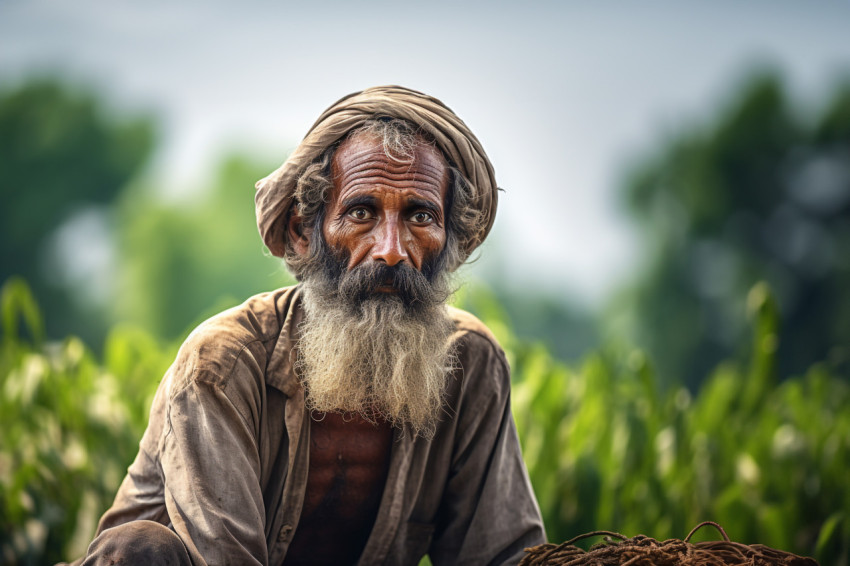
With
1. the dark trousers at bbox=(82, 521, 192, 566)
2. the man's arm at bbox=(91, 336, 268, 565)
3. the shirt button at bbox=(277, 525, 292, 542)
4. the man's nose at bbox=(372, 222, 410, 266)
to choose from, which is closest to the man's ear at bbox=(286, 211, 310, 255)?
the man's nose at bbox=(372, 222, 410, 266)

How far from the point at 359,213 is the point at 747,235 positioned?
49.6 ft

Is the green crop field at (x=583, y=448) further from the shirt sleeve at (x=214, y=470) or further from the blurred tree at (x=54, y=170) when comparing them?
the blurred tree at (x=54, y=170)

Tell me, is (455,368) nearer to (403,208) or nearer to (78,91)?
(403,208)

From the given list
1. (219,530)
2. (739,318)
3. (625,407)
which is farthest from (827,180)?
(219,530)

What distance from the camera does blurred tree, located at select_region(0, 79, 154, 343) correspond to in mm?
24125

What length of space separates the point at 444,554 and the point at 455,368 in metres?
0.59

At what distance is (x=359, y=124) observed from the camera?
265cm

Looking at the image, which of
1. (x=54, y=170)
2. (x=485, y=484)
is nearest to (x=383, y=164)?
(x=485, y=484)

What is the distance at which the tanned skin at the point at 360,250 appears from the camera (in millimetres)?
2537

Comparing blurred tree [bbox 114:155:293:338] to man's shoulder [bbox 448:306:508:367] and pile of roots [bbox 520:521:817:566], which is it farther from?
pile of roots [bbox 520:521:817:566]

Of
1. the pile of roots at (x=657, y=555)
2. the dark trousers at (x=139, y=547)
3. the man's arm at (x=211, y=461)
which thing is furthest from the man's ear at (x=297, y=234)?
the pile of roots at (x=657, y=555)

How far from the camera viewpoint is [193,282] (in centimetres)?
2833

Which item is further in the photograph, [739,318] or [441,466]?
[739,318]

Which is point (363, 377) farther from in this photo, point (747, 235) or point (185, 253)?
point (185, 253)
